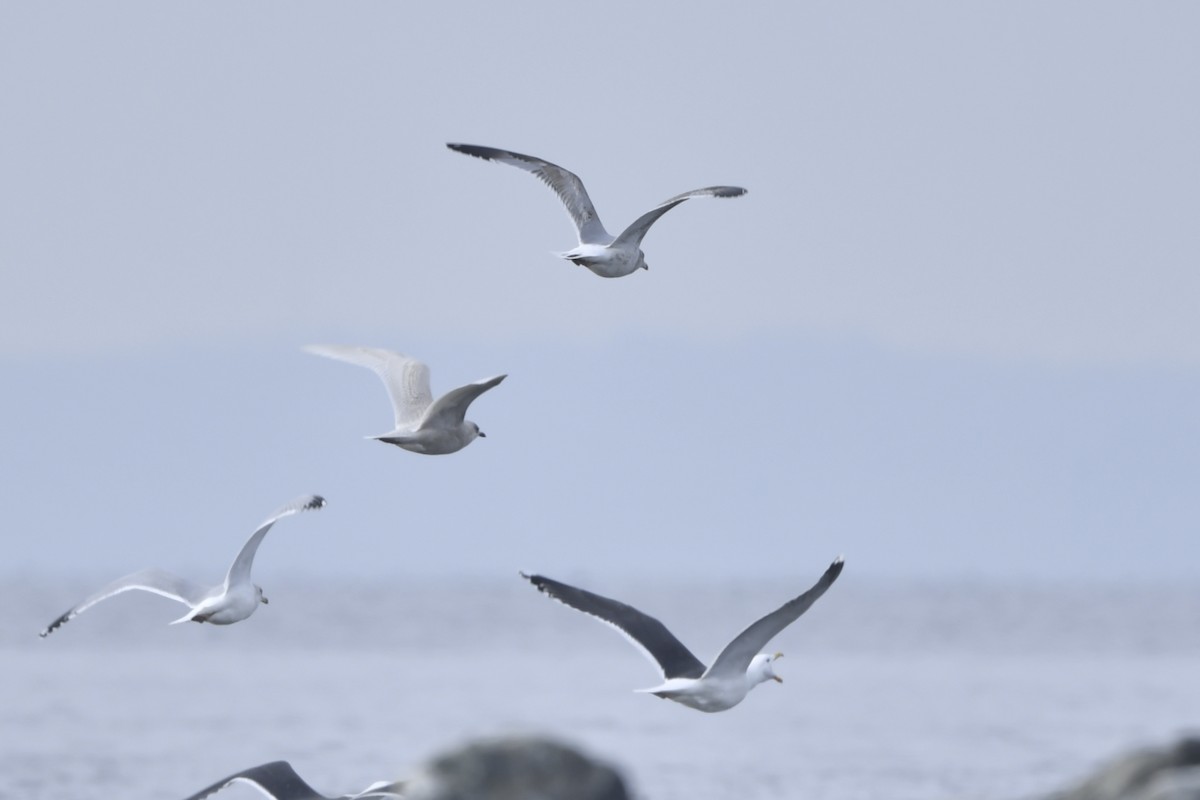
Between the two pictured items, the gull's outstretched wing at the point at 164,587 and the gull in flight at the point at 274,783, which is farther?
the gull's outstretched wing at the point at 164,587

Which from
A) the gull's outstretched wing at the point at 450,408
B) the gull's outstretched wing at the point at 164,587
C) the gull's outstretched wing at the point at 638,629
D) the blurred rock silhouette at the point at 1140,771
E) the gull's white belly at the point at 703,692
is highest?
the gull's outstretched wing at the point at 450,408

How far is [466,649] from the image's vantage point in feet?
174

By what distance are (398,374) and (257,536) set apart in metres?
Result: 3.57

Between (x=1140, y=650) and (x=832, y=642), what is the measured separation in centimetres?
915

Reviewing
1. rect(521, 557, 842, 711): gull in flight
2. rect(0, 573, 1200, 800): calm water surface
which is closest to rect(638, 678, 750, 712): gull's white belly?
rect(521, 557, 842, 711): gull in flight

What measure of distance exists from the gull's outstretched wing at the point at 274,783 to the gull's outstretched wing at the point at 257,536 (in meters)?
1.61

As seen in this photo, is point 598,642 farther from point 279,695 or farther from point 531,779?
point 531,779

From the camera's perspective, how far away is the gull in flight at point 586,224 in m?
16.7

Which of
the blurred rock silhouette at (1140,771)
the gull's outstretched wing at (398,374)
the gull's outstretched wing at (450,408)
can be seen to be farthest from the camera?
the gull's outstretched wing at (398,374)

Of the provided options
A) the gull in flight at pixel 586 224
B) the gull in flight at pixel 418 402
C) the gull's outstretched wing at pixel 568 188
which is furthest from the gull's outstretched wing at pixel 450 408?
the gull's outstretched wing at pixel 568 188

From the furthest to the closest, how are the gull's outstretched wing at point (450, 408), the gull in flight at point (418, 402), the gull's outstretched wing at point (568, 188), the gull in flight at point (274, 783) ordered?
the gull's outstretched wing at point (568, 188) → the gull in flight at point (418, 402) → the gull's outstretched wing at point (450, 408) → the gull in flight at point (274, 783)

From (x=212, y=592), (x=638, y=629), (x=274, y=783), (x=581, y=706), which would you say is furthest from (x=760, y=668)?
(x=581, y=706)

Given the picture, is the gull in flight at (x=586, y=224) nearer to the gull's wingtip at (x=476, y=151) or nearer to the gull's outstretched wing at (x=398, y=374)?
the gull's wingtip at (x=476, y=151)

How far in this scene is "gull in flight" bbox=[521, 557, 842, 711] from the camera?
1318 cm
